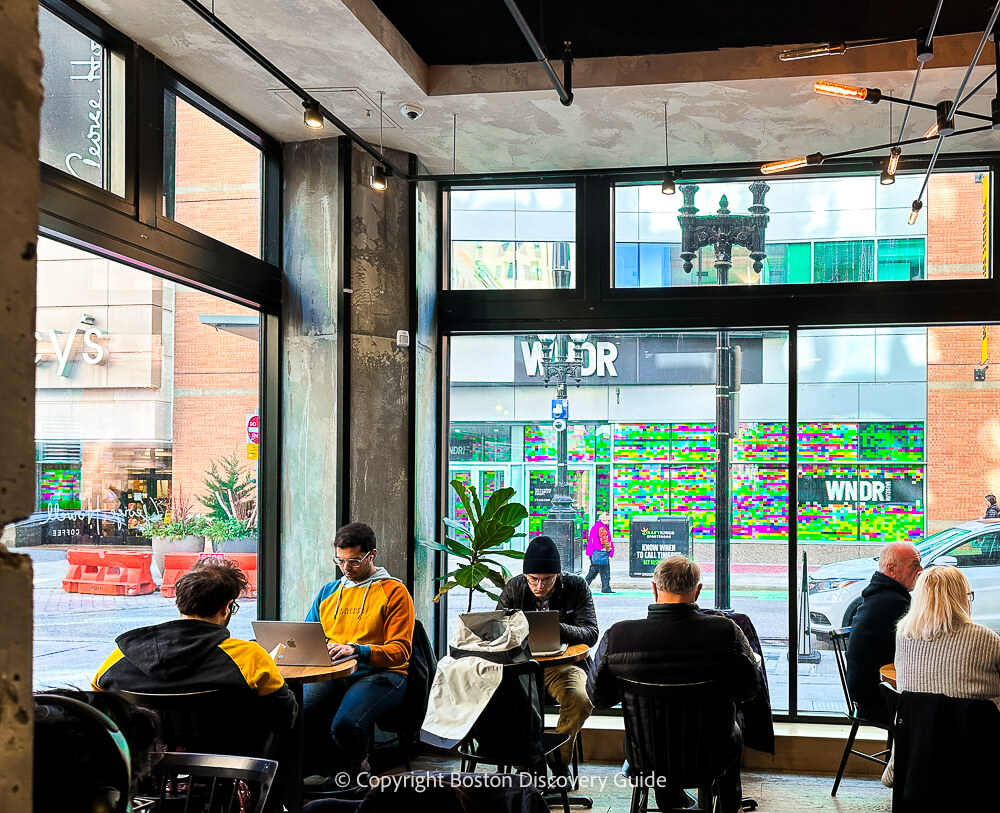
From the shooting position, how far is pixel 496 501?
556cm

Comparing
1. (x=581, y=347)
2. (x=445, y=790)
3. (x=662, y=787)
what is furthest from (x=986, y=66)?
(x=445, y=790)

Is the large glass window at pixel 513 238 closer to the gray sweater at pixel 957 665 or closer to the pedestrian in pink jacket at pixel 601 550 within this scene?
the pedestrian in pink jacket at pixel 601 550

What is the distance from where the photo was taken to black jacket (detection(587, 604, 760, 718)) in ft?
11.3

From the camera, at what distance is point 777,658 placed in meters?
5.60

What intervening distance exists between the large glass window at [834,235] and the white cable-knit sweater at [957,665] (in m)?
2.78

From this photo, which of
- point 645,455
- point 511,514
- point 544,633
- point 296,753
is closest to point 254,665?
point 296,753

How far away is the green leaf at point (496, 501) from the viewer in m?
5.52

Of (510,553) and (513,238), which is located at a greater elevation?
(513,238)

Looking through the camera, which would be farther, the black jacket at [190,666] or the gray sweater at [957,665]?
the gray sweater at [957,665]

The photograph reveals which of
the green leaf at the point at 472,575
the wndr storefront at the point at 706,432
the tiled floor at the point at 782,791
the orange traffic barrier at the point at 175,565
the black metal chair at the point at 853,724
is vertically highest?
the wndr storefront at the point at 706,432

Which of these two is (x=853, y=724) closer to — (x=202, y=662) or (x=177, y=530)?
(x=202, y=662)

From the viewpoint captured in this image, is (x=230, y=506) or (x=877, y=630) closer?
(x=877, y=630)

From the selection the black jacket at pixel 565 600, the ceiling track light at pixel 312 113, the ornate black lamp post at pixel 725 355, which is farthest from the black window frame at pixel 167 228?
the ornate black lamp post at pixel 725 355

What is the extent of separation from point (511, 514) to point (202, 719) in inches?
106
